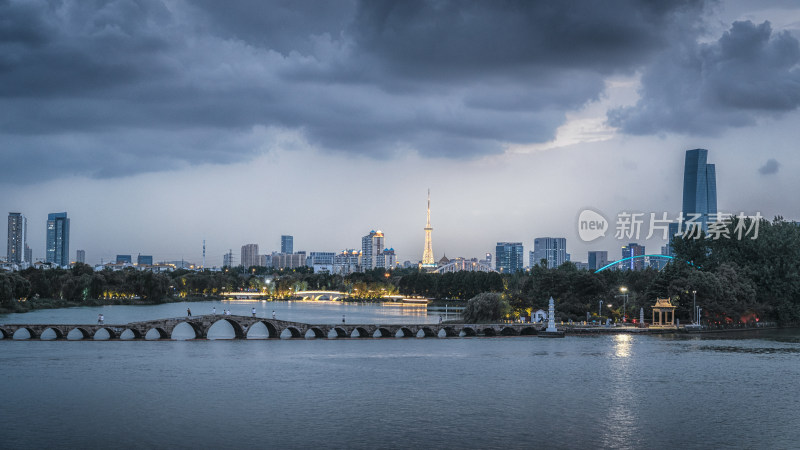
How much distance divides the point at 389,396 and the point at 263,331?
180ft

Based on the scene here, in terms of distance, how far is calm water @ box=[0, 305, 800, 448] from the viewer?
3716cm

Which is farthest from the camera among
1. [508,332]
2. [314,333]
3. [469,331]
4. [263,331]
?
[263,331]

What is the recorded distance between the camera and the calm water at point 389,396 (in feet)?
122

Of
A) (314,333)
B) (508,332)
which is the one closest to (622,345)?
(508,332)

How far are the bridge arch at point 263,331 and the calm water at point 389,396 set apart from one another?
432cm

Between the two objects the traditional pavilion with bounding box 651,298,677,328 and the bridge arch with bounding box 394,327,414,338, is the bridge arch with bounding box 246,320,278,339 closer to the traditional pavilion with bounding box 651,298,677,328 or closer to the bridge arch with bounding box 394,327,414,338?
the bridge arch with bounding box 394,327,414,338

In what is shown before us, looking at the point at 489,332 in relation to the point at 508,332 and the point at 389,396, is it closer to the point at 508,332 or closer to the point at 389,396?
the point at 508,332

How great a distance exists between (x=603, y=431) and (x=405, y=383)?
18.5 metres

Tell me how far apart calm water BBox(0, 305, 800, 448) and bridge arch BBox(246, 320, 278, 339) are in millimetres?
4320

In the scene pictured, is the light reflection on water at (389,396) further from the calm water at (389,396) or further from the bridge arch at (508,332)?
the bridge arch at (508,332)

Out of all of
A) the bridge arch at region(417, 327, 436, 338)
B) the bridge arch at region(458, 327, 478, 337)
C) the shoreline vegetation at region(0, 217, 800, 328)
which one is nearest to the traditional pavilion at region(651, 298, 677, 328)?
the shoreline vegetation at region(0, 217, 800, 328)

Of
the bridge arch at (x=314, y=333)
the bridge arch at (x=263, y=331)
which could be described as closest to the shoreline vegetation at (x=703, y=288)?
the bridge arch at (x=314, y=333)

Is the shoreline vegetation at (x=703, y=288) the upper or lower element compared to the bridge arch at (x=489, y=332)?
upper

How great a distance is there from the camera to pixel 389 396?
48812 mm
